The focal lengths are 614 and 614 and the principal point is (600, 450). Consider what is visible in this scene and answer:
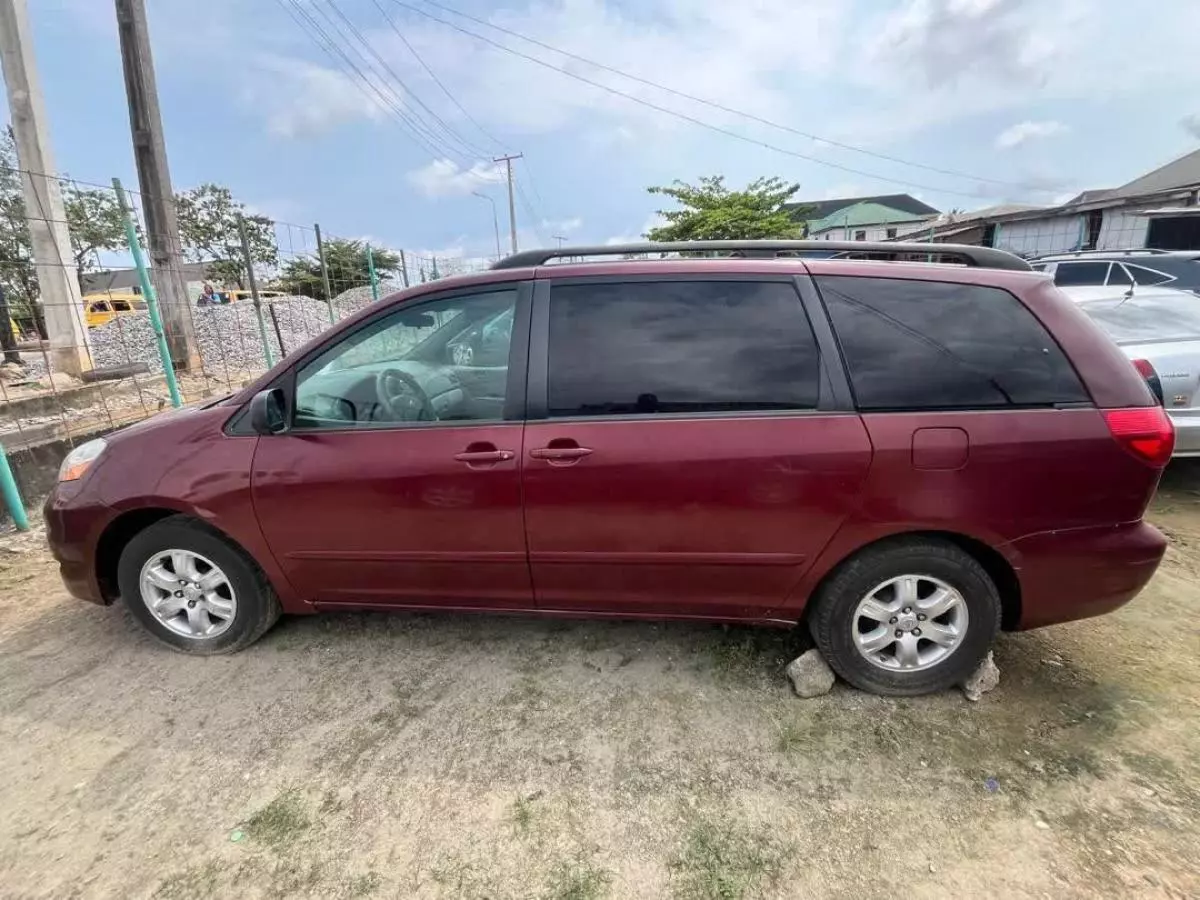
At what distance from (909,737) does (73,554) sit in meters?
Answer: 3.56

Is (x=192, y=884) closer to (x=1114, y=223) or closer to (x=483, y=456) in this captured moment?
(x=483, y=456)

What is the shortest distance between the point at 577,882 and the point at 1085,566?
2.03m

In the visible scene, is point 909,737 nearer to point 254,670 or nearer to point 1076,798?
point 1076,798

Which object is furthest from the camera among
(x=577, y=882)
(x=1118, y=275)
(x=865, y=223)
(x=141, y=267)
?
(x=865, y=223)

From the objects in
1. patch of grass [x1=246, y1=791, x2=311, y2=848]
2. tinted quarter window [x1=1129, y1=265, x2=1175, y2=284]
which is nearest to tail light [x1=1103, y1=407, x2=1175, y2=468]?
patch of grass [x1=246, y1=791, x2=311, y2=848]

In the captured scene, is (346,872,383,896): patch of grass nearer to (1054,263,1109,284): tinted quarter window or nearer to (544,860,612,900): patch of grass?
(544,860,612,900): patch of grass

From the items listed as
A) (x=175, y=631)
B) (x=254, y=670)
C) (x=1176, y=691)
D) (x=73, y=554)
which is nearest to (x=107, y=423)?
(x=73, y=554)

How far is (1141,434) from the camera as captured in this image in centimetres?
210

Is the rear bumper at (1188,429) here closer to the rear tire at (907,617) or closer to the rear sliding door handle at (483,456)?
the rear tire at (907,617)

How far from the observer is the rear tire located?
2.25m

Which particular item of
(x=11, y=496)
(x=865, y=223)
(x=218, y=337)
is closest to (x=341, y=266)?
(x=218, y=337)

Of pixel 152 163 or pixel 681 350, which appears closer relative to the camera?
pixel 681 350

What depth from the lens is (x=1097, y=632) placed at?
280cm

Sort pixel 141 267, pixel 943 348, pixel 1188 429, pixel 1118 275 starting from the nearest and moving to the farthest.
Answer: pixel 943 348
pixel 1188 429
pixel 141 267
pixel 1118 275
